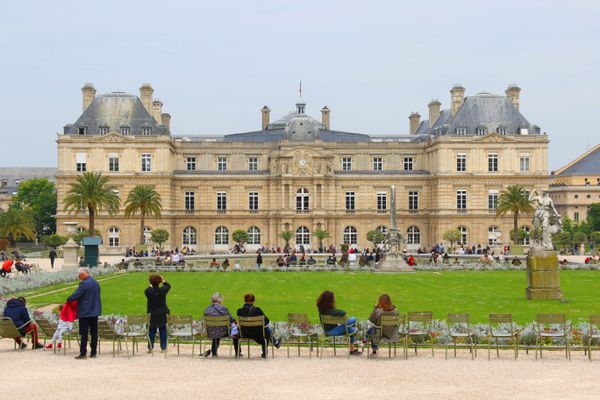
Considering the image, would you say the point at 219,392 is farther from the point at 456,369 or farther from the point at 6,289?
the point at 6,289

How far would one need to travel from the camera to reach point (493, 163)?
91438 millimetres

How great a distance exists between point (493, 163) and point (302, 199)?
64.9ft

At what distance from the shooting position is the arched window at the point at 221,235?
305ft

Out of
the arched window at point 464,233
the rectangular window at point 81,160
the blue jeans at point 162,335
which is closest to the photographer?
the blue jeans at point 162,335

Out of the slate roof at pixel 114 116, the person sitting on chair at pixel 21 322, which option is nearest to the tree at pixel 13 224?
the slate roof at pixel 114 116

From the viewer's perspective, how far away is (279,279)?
49125 millimetres

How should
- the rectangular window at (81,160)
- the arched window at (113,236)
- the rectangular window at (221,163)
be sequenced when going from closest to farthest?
the arched window at (113,236) < the rectangular window at (81,160) < the rectangular window at (221,163)

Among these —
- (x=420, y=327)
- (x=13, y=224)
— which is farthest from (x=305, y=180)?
(x=420, y=327)

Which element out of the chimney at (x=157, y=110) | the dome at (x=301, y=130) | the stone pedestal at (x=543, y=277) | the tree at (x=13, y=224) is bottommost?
the stone pedestal at (x=543, y=277)

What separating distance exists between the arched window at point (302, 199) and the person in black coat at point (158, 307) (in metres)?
69.7

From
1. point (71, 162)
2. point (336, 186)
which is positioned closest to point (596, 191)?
point (336, 186)

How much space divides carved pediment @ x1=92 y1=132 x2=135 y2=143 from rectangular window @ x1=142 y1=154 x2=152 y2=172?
226 cm

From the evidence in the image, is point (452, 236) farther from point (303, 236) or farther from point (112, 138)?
point (112, 138)

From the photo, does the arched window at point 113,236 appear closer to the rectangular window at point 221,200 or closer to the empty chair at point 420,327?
the rectangular window at point 221,200
